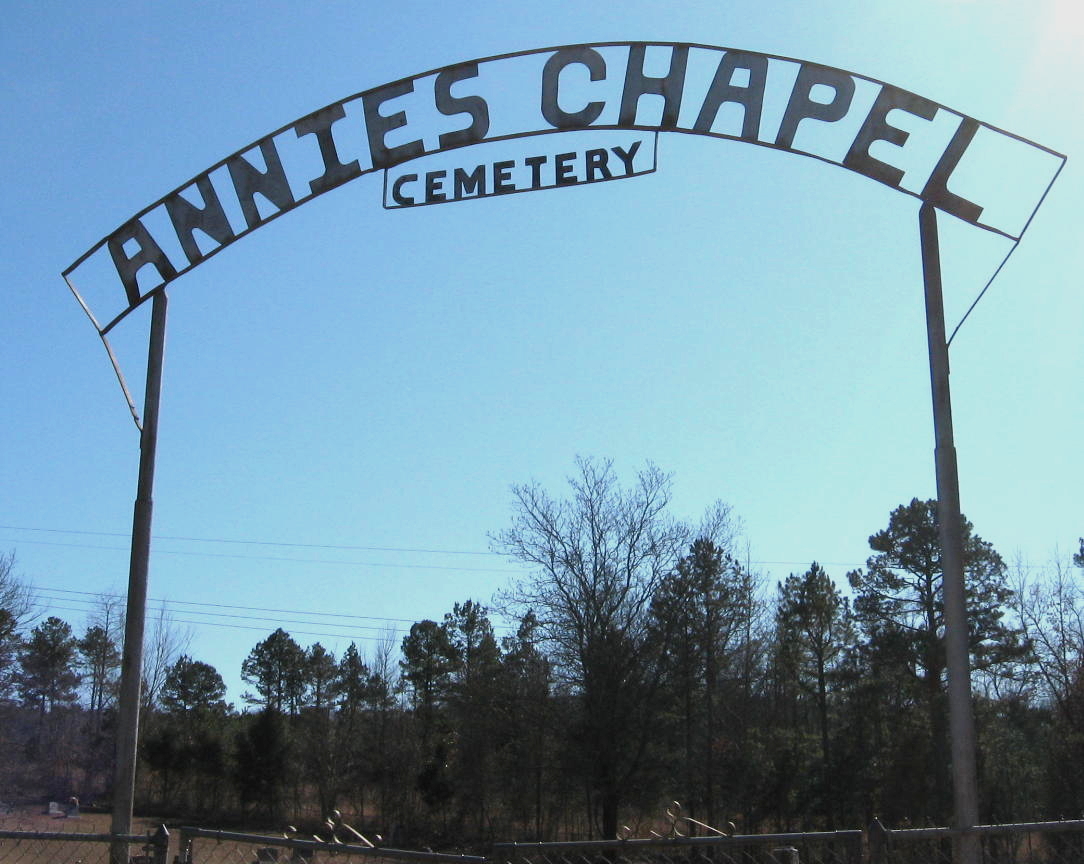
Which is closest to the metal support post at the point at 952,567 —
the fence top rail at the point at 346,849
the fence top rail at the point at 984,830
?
the fence top rail at the point at 984,830

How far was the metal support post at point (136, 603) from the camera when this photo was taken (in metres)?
8.43

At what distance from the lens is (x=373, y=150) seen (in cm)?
873

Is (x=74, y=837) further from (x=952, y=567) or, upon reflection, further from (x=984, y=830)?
(x=952, y=567)

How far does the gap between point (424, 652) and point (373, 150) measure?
55.6 meters

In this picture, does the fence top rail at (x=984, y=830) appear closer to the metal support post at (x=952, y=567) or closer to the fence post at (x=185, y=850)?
the metal support post at (x=952, y=567)

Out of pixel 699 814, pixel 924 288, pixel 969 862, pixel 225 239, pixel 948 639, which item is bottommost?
pixel 699 814

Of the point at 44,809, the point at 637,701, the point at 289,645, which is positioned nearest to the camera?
the point at 637,701

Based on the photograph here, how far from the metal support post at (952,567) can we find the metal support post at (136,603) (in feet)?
18.3

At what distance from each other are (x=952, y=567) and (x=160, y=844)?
527cm

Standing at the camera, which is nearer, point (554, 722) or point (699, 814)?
point (554, 722)

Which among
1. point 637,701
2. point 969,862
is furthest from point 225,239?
point 637,701

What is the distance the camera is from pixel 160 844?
290 inches

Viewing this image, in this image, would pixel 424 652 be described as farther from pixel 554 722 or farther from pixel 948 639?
pixel 948 639

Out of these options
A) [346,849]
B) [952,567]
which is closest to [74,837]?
[346,849]
